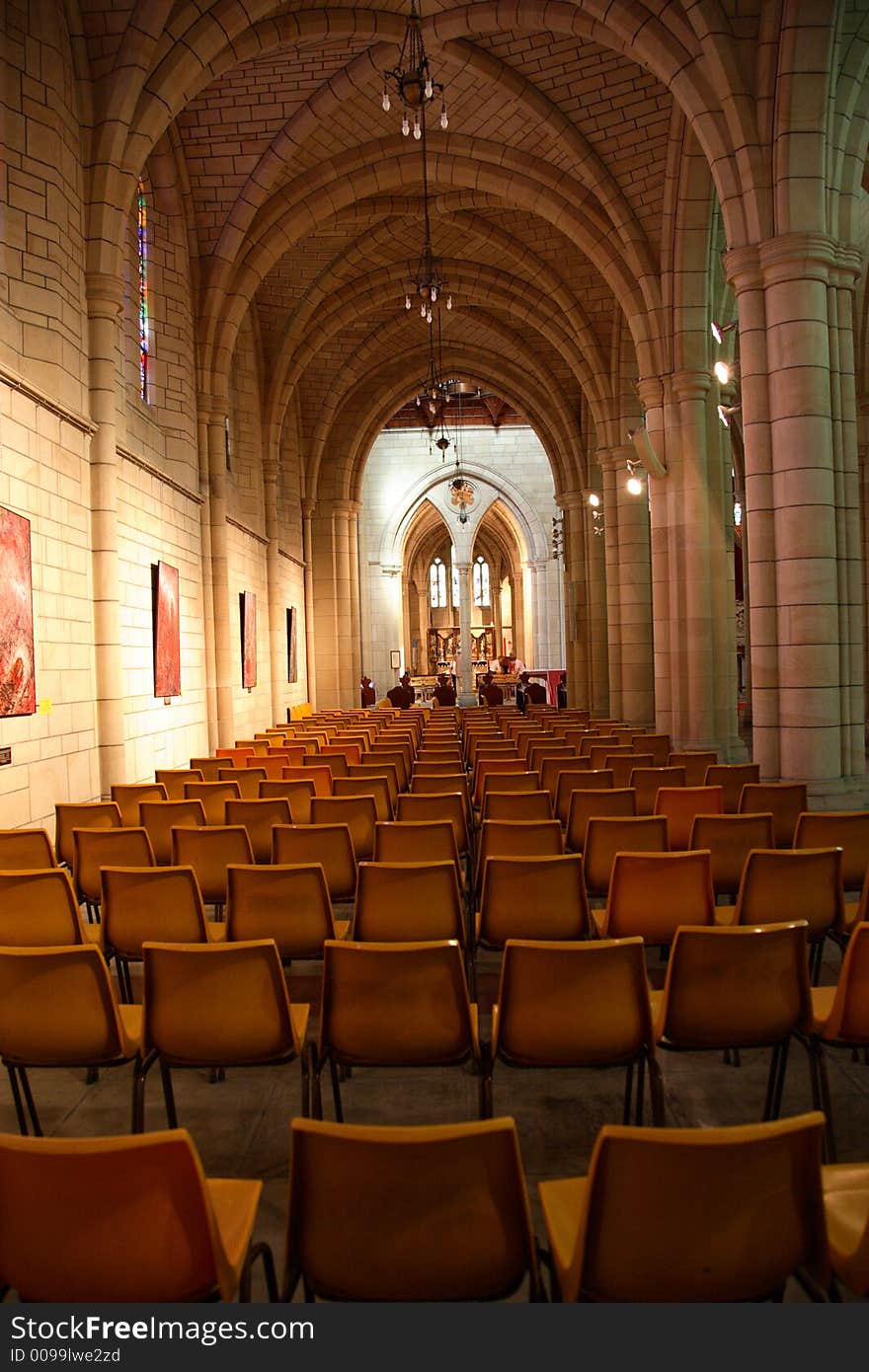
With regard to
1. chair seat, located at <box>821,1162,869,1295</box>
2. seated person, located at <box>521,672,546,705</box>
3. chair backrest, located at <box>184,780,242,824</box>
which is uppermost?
seated person, located at <box>521,672,546,705</box>

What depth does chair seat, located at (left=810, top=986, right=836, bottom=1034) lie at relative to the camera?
128 inches

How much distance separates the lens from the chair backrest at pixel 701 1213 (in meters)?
1.68

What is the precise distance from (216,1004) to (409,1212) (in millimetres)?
1486

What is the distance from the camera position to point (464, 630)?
37.7m

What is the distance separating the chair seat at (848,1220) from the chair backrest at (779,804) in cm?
404

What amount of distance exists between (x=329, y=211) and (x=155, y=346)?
4.74 metres

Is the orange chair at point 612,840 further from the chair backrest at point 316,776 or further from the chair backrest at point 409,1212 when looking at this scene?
the chair backrest at point 409,1212

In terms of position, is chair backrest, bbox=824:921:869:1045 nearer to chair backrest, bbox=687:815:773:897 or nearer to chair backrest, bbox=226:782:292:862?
chair backrest, bbox=687:815:773:897

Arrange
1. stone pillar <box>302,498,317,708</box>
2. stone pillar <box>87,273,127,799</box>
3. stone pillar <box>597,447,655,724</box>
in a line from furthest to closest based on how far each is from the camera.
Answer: stone pillar <box>302,498,317,708</box> < stone pillar <box>597,447,655,724</box> < stone pillar <box>87,273,127,799</box>

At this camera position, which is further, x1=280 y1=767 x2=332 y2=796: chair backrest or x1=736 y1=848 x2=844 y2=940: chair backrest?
x1=280 y1=767 x2=332 y2=796: chair backrest

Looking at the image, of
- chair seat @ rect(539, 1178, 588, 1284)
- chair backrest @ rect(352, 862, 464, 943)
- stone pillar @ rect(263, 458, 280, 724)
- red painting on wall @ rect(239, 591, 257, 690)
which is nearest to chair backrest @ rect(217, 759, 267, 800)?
chair backrest @ rect(352, 862, 464, 943)

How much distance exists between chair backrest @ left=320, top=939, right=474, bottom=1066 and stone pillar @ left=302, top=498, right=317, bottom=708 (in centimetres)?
2284

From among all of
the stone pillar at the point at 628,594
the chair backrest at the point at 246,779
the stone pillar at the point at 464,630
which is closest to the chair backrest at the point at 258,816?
the chair backrest at the point at 246,779

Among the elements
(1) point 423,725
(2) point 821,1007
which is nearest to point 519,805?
(2) point 821,1007
